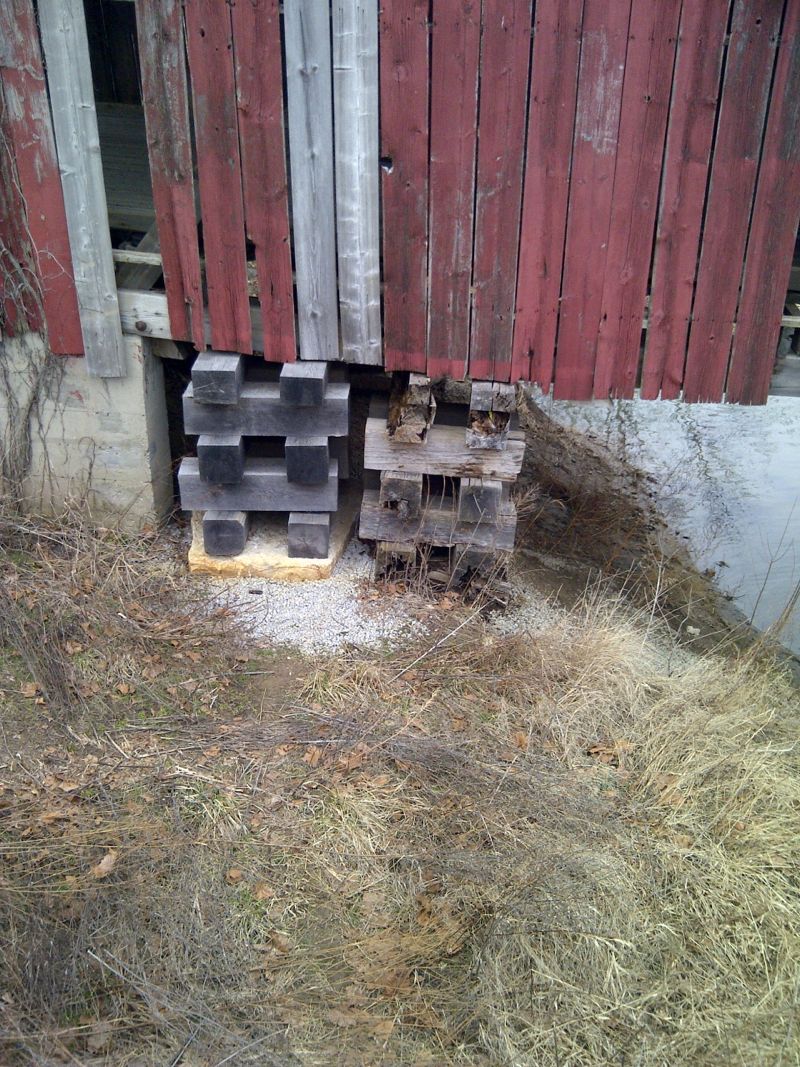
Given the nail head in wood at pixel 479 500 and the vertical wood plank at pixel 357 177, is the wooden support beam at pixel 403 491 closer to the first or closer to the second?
the nail head in wood at pixel 479 500

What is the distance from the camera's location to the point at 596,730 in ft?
13.3

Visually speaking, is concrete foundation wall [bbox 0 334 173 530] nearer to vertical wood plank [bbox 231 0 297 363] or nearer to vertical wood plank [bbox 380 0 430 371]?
vertical wood plank [bbox 231 0 297 363]

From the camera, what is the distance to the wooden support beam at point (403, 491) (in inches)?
186

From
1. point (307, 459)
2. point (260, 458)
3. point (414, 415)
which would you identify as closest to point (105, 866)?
point (307, 459)

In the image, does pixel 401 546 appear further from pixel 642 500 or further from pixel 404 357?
pixel 642 500

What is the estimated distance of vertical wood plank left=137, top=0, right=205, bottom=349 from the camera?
4.20 m

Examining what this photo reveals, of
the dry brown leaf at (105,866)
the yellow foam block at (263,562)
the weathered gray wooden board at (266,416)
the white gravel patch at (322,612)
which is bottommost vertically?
the dry brown leaf at (105,866)

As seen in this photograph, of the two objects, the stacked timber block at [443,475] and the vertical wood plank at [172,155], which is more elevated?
the vertical wood plank at [172,155]

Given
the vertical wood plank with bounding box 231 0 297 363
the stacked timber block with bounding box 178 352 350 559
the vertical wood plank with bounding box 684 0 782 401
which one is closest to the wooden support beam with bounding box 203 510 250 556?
the stacked timber block with bounding box 178 352 350 559

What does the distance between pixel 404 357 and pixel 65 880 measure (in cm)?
283

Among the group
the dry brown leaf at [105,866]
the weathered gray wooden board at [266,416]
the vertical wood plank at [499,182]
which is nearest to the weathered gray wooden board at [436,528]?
the weathered gray wooden board at [266,416]

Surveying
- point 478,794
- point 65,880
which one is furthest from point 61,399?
point 478,794

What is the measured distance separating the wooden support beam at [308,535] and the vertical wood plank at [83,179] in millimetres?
1229

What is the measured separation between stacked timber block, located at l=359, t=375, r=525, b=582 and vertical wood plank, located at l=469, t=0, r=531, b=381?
9.7 inches
